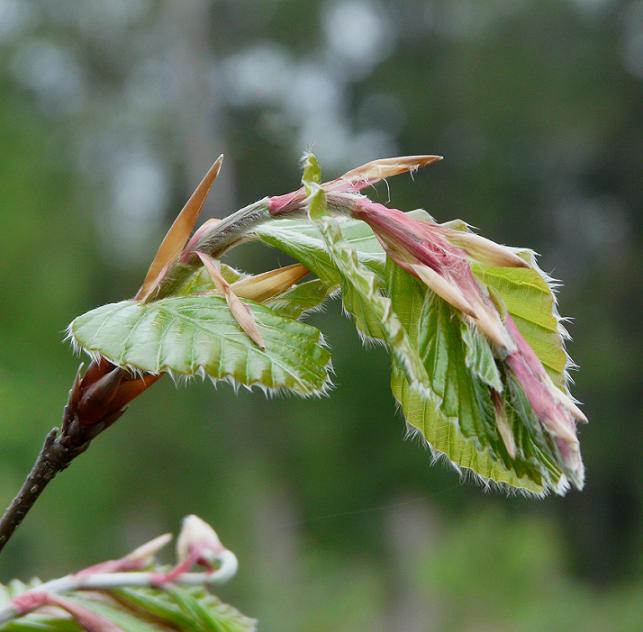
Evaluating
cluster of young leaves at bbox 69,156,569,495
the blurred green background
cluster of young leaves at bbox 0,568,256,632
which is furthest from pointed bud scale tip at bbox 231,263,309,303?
the blurred green background

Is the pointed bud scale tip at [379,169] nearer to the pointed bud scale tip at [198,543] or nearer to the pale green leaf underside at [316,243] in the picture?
the pale green leaf underside at [316,243]

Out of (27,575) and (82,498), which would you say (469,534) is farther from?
(27,575)

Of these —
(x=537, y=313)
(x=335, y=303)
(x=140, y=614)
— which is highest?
(x=537, y=313)

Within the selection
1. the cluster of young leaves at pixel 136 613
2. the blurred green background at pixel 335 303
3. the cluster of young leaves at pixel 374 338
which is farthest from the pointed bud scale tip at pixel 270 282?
the blurred green background at pixel 335 303

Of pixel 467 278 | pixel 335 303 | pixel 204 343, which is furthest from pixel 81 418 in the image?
pixel 335 303

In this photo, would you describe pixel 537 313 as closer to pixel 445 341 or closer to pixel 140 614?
pixel 445 341

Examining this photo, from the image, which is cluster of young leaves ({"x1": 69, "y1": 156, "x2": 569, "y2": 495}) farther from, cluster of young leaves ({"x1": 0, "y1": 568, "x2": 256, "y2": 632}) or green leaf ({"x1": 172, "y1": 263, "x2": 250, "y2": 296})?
cluster of young leaves ({"x1": 0, "y1": 568, "x2": 256, "y2": 632})
